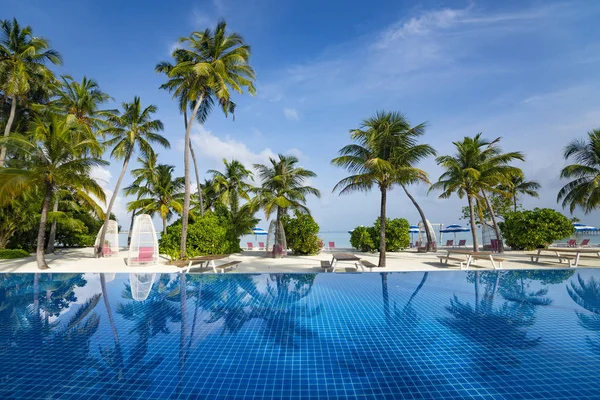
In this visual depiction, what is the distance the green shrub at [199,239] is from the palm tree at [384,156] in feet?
25.6

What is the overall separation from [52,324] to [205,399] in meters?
4.90

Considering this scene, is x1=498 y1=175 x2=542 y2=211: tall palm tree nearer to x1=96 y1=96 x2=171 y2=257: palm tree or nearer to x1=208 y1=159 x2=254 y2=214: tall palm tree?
x1=208 y1=159 x2=254 y2=214: tall palm tree

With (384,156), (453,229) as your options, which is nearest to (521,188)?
(453,229)

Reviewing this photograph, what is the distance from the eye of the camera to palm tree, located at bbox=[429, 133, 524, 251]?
62.1 ft

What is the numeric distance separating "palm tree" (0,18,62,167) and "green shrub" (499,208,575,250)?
30170 millimetres

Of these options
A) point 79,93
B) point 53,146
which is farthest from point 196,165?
point 53,146

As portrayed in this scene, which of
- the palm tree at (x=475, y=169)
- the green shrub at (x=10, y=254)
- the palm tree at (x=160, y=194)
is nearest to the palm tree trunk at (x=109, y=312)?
the green shrub at (x=10, y=254)

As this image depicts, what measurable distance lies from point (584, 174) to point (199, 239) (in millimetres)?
23955

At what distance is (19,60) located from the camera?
661 inches

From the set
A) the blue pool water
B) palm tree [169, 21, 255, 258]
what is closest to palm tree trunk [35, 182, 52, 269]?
the blue pool water

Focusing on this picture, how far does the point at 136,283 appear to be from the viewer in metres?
10.4

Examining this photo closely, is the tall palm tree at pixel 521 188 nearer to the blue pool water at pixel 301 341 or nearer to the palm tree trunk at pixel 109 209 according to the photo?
the blue pool water at pixel 301 341

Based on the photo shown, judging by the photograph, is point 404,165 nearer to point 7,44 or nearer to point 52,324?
point 52,324

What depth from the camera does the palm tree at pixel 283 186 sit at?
736 inches
